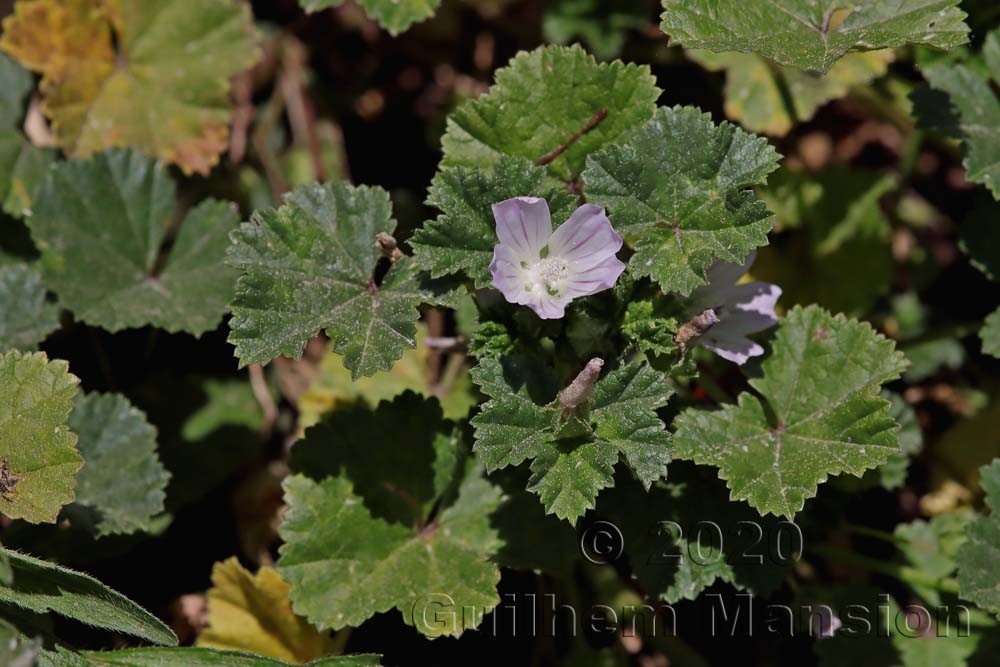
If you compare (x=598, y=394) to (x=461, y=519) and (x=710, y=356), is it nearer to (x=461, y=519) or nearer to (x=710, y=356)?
(x=461, y=519)

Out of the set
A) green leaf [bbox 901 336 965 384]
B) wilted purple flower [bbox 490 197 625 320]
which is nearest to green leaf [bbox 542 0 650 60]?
green leaf [bbox 901 336 965 384]

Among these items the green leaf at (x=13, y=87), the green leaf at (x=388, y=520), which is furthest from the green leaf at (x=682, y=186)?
the green leaf at (x=13, y=87)

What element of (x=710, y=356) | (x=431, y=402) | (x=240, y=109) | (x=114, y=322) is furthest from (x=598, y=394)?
(x=240, y=109)

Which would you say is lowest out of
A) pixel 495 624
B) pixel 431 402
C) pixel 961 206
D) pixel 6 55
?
pixel 495 624

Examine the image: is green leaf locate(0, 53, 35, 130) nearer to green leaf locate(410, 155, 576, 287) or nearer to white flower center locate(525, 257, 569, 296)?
green leaf locate(410, 155, 576, 287)

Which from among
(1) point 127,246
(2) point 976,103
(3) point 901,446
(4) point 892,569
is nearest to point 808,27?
(2) point 976,103

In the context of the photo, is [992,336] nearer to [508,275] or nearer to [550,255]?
[550,255]

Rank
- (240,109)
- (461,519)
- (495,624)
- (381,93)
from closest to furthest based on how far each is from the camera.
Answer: (461,519), (495,624), (240,109), (381,93)
